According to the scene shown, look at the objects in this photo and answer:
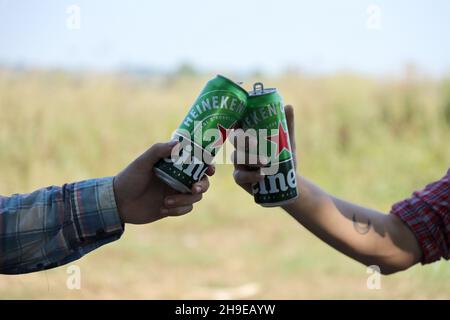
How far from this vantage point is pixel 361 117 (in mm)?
7023

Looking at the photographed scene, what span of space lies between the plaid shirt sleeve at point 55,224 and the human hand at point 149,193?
38mm

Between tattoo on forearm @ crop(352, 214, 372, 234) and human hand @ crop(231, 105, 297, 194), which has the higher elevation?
human hand @ crop(231, 105, 297, 194)

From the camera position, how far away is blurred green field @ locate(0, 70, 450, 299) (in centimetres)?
421

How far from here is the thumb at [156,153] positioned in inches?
64.6

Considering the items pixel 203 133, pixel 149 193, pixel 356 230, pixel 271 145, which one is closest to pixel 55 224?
pixel 149 193

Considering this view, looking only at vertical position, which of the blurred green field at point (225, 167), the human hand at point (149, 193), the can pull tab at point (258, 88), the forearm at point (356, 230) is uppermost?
the can pull tab at point (258, 88)

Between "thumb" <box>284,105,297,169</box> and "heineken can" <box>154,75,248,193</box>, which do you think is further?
"thumb" <box>284,105,297,169</box>

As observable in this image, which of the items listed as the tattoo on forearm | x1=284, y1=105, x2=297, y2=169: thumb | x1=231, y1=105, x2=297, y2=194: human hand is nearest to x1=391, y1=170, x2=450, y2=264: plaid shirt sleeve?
the tattoo on forearm

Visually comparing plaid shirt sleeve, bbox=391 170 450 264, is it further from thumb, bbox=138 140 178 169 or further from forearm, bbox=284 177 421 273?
thumb, bbox=138 140 178 169

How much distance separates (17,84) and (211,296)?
3647 mm

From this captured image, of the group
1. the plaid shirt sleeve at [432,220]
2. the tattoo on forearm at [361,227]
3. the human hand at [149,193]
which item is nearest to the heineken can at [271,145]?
the human hand at [149,193]

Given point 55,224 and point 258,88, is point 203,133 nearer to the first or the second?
point 258,88

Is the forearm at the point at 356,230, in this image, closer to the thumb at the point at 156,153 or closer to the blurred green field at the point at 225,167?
the thumb at the point at 156,153

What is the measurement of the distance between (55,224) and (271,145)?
64cm
